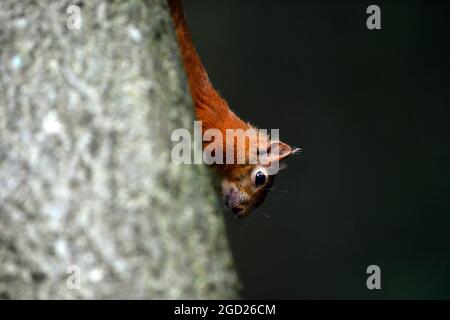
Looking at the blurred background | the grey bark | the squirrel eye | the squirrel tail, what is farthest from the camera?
the blurred background

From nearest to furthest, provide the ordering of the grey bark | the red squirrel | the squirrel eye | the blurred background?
the grey bark, the red squirrel, the squirrel eye, the blurred background

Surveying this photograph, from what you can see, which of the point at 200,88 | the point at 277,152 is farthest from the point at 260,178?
the point at 200,88

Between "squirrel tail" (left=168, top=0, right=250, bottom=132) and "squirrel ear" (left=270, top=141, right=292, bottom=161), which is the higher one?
"squirrel tail" (left=168, top=0, right=250, bottom=132)

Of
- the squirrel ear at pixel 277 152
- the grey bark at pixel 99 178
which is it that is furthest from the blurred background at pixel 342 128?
the grey bark at pixel 99 178

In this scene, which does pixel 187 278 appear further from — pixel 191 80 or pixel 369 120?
pixel 369 120

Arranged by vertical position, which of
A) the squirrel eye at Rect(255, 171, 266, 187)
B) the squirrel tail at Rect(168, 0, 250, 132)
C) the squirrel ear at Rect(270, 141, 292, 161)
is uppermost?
the squirrel tail at Rect(168, 0, 250, 132)

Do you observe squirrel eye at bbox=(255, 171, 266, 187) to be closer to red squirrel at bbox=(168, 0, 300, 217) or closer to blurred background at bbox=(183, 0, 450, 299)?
red squirrel at bbox=(168, 0, 300, 217)

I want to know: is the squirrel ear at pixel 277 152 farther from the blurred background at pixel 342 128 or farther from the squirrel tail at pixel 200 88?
the blurred background at pixel 342 128

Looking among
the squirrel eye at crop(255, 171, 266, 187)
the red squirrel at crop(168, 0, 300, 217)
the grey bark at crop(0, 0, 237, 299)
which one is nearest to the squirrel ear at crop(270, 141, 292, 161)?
the red squirrel at crop(168, 0, 300, 217)
